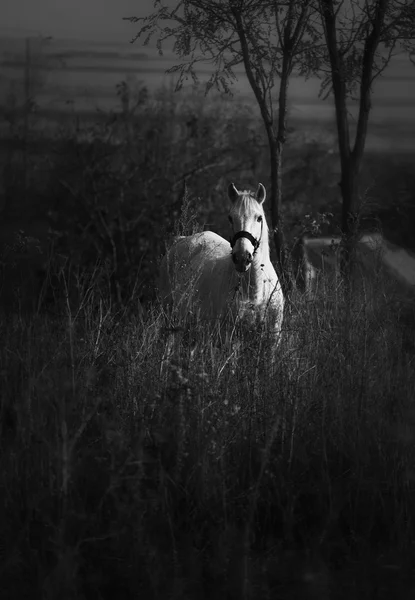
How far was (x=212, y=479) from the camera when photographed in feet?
13.4

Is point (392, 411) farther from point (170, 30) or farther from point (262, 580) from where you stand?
point (170, 30)

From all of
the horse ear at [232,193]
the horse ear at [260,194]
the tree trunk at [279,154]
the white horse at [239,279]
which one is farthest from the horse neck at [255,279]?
the tree trunk at [279,154]

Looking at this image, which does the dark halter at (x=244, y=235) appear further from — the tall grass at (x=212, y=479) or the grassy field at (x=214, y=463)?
the tall grass at (x=212, y=479)

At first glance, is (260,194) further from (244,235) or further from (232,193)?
(244,235)

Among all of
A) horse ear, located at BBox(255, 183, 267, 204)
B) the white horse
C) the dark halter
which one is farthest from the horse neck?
horse ear, located at BBox(255, 183, 267, 204)

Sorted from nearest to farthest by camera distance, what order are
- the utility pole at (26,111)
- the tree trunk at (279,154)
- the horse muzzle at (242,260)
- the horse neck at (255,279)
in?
the horse muzzle at (242,260) → the horse neck at (255,279) → the tree trunk at (279,154) → the utility pole at (26,111)

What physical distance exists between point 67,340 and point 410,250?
846 cm

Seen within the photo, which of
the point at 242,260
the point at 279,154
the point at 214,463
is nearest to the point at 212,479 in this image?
the point at 214,463

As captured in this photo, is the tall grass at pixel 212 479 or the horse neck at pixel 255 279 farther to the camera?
the horse neck at pixel 255 279

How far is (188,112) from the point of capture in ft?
45.9

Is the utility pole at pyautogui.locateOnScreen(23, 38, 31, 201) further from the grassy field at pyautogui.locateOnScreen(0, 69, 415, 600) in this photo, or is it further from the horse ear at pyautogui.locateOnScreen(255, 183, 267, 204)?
the grassy field at pyautogui.locateOnScreen(0, 69, 415, 600)

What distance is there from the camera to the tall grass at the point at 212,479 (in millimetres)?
3662

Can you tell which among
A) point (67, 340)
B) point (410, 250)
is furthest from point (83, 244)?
point (67, 340)

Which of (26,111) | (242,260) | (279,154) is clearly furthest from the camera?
(26,111)
